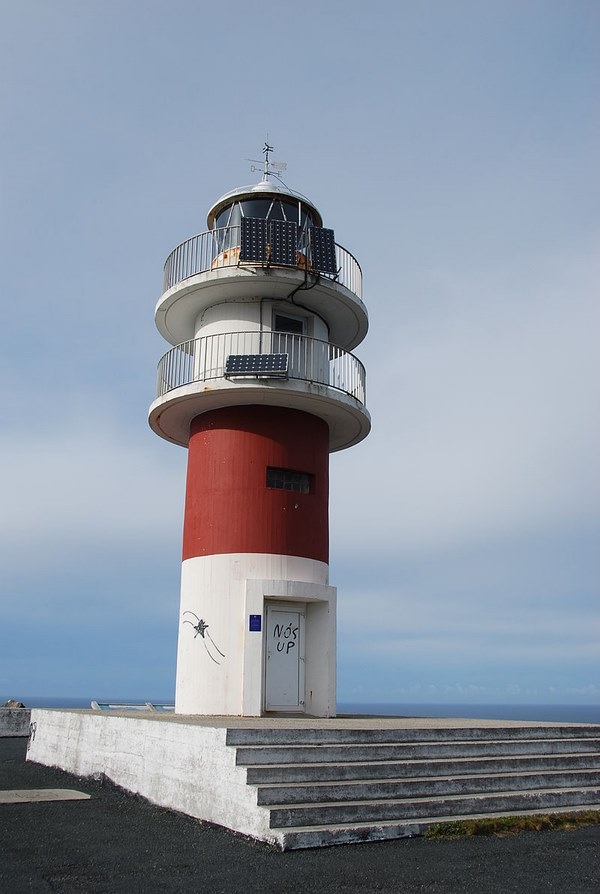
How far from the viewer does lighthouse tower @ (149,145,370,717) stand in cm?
1390

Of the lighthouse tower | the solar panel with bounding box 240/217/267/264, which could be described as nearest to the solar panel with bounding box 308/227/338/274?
the lighthouse tower

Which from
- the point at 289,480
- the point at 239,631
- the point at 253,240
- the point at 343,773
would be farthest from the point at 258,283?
the point at 343,773

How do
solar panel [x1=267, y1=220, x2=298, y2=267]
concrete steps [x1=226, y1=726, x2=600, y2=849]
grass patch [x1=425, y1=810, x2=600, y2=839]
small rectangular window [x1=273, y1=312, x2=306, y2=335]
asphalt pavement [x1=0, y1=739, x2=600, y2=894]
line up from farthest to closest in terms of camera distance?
small rectangular window [x1=273, y1=312, x2=306, y2=335] < solar panel [x1=267, y1=220, x2=298, y2=267] < grass patch [x1=425, y1=810, x2=600, y2=839] < concrete steps [x1=226, y1=726, x2=600, y2=849] < asphalt pavement [x1=0, y1=739, x2=600, y2=894]

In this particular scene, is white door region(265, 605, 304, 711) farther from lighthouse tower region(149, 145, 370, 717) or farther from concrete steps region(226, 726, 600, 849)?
concrete steps region(226, 726, 600, 849)

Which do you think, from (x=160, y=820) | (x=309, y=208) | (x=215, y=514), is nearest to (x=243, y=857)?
(x=160, y=820)

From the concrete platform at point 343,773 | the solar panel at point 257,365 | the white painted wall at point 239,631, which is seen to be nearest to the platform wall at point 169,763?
the concrete platform at point 343,773

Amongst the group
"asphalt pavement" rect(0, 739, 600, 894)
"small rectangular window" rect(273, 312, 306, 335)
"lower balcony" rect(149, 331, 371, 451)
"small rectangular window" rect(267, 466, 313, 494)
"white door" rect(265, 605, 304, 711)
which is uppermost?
"small rectangular window" rect(273, 312, 306, 335)

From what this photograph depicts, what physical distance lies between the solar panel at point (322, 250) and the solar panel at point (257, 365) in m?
2.02

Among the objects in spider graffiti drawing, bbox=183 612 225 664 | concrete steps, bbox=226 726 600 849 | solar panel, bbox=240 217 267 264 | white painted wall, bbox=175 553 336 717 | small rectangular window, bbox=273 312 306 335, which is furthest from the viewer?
small rectangular window, bbox=273 312 306 335

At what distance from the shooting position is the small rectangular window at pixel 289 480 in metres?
14.9

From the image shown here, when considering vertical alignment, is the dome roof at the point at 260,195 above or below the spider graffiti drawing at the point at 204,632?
above

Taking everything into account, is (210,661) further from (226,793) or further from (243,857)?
(243,857)

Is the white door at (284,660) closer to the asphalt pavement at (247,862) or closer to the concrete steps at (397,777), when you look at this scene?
the concrete steps at (397,777)

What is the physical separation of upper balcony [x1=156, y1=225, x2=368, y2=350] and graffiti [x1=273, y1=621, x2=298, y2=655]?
6175mm
